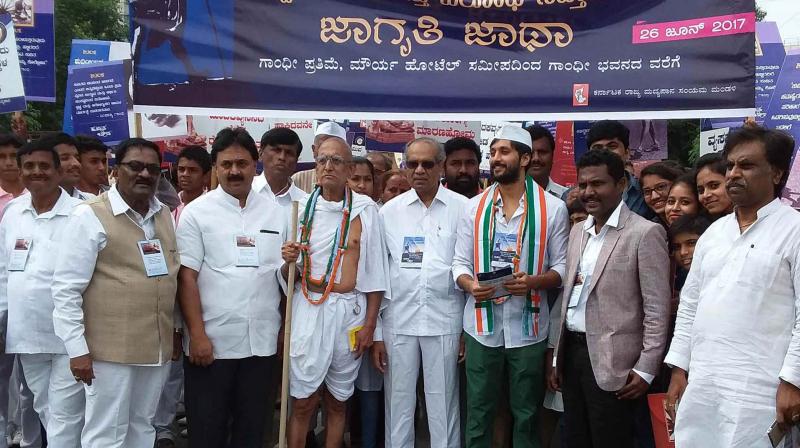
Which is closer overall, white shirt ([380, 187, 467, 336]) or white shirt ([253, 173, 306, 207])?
white shirt ([380, 187, 467, 336])

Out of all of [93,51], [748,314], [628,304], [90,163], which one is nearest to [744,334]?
[748,314]

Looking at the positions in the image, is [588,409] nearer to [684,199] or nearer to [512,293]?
[512,293]

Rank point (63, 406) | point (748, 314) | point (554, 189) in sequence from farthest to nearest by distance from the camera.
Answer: point (554, 189)
point (63, 406)
point (748, 314)

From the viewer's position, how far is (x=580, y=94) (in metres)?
5.14

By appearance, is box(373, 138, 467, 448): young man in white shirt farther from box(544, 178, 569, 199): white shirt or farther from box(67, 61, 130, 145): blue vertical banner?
box(67, 61, 130, 145): blue vertical banner

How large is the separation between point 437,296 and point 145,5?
2.93 meters

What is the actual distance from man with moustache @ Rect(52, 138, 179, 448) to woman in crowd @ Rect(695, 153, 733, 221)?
10.4 ft

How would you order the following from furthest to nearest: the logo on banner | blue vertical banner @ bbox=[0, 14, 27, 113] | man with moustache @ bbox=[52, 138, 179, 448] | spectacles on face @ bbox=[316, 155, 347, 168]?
blue vertical banner @ bbox=[0, 14, 27, 113] < the logo on banner < spectacles on face @ bbox=[316, 155, 347, 168] < man with moustache @ bbox=[52, 138, 179, 448]

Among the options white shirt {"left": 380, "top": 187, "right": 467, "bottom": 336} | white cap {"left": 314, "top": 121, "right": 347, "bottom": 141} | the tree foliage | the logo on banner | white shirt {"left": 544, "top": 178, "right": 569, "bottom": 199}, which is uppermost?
the tree foliage

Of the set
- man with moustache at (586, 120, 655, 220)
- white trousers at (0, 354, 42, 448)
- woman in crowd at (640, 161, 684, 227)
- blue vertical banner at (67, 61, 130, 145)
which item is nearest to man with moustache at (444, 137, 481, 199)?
man with moustache at (586, 120, 655, 220)

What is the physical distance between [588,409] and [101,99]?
6771 millimetres

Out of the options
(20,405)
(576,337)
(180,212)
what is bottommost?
(20,405)

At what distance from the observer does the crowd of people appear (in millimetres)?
4074

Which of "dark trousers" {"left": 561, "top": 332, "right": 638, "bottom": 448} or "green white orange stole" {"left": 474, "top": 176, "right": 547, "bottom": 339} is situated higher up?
"green white orange stole" {"left": 474, "top": 176, "right": 547, "bottom": 339}
